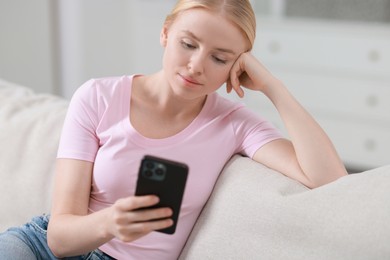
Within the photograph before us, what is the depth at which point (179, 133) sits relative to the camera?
1.46 m

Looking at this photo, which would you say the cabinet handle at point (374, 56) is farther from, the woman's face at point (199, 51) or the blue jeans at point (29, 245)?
the blue jeans at point (29, 245)

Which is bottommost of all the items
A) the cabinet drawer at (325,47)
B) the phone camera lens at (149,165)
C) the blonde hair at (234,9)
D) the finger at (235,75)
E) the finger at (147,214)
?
the cabinet drawer at (325,47)

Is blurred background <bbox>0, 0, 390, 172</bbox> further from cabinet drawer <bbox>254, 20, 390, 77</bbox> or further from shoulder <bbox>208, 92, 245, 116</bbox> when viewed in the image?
shoulder <bbox>208, 92, 245, 116</bbox>

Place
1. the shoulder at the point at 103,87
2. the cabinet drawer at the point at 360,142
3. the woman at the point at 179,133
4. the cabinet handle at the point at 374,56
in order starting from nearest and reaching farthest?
the woman at the point at 179,133, the shoulder at the point at 103,87, the cabinet handle at the point at 374,56, the cabinet drawer at the point at 360,142

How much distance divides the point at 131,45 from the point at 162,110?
8.74ft

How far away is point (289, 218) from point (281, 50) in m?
2.34

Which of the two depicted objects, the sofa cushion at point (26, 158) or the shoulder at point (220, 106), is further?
the sofa cushion at point (26, 158)

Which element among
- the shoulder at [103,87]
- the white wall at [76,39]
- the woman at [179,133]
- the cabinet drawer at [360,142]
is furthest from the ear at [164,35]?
the white wall at [76,39]

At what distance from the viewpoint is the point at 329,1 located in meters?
3.65

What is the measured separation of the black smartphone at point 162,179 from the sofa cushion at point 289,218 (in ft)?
1.01

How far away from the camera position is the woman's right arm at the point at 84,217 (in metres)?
1.11

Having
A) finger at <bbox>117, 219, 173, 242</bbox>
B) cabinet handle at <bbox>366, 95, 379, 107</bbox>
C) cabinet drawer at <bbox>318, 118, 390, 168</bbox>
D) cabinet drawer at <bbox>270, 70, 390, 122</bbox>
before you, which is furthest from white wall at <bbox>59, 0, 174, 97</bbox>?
finger at <bbox>117, 219, 173, 242</bbox>

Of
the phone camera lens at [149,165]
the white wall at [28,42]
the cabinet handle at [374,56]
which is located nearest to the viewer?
the phone camera lens at [149,165]

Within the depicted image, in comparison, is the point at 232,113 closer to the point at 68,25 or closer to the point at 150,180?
the point at 150,180
